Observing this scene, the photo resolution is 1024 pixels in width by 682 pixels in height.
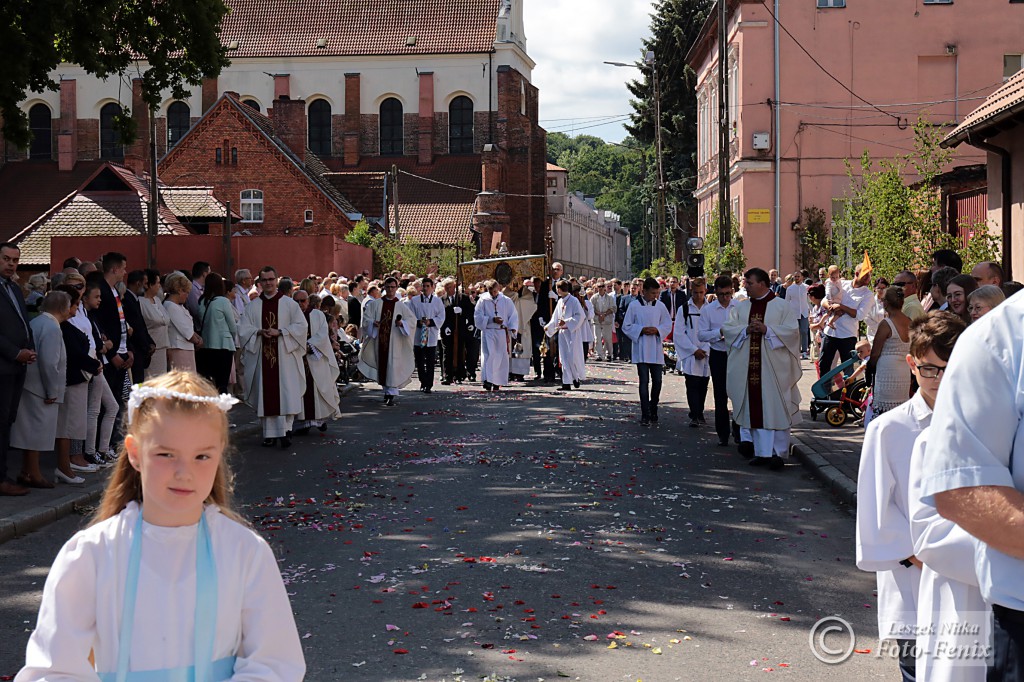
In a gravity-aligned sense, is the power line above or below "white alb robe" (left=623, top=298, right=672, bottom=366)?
above

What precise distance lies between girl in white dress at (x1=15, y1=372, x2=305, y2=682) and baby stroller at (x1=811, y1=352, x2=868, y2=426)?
46.2 ft

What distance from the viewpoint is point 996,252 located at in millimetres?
19266

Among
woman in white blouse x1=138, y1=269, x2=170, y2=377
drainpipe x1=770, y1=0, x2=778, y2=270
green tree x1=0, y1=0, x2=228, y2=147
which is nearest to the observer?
woman in white blouse x1=138, y1=269, x2=170, y2=377

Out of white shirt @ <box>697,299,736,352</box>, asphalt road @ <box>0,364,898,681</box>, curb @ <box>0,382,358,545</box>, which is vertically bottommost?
asphalt road @ <box>0,364,898,681</box>

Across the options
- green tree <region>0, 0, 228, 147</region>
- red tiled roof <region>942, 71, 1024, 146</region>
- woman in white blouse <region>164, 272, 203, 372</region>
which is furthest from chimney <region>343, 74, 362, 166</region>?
woman in white blouse <region>164, 272, 203, 372</region>

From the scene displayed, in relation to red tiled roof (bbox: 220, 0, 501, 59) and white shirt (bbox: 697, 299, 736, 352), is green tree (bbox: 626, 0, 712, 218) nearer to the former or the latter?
red tiled roof (bbox: 220, 0, 501, 59)

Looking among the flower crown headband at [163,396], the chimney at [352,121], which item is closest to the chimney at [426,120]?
the chimney at [352,121]

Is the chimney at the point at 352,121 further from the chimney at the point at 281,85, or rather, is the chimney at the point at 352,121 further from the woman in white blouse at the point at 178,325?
the woman in white blouse at the point at 178,325

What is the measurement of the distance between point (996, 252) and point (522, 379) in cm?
1124

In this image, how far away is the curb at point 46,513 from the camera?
10.2m

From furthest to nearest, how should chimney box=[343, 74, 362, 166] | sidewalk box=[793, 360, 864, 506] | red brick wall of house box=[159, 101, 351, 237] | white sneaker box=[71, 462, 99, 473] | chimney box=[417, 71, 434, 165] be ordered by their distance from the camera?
chimney box=[417, 71, 434, 165]
chimney box=[343, 74, 362, 166]
red brick wall of house box=[159, 101, 351, 237]
white sneaker box=[71, 462, 99, 473]
sidewalk box=[793, 360, 864, 506]

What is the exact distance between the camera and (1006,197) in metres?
19.8

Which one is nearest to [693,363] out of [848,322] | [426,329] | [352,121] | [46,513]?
[848,322]

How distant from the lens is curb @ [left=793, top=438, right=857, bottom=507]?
A: 11500mm
